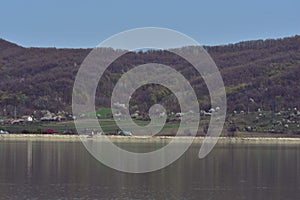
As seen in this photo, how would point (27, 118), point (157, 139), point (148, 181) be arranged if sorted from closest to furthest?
point (148, 181) < point (157, 139) < point (27, 118)

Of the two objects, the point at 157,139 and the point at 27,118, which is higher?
the point at 27,118

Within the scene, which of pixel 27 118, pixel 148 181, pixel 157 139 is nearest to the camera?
pixel 148 181

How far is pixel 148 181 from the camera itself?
2005 inches

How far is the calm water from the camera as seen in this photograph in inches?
1695

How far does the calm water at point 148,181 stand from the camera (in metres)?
43.1

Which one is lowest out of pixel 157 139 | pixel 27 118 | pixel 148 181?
pixel 148 181

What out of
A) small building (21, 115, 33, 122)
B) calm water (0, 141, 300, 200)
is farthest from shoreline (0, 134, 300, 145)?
calm water (0, 141, 300, 200)

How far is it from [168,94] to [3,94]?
44146 millimetres

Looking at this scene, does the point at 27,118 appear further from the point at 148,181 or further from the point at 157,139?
the point at 148,181

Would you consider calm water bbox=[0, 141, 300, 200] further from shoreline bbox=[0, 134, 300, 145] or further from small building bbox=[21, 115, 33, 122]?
small building bbox=[21, 115, 33, 122]

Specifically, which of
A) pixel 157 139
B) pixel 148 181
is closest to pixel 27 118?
pixel 157 139

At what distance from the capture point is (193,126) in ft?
494

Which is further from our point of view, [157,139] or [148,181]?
[157,139]

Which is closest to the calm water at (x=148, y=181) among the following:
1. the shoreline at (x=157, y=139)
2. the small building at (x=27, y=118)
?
the shoreline at (x=157, y=139)
